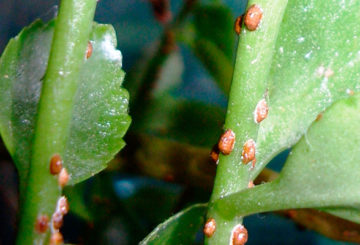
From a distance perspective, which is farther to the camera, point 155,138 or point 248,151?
point 155,138

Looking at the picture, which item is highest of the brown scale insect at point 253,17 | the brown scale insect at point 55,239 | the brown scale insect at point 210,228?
the brown scale insect at point 253,17

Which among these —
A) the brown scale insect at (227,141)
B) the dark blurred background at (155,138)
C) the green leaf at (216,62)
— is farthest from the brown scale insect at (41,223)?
the green leaf at (216,62)

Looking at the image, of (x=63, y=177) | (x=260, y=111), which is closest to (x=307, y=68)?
(x=260, y=111)

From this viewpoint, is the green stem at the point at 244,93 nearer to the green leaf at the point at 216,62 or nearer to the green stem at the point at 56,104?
the green stem at the point at 56,104

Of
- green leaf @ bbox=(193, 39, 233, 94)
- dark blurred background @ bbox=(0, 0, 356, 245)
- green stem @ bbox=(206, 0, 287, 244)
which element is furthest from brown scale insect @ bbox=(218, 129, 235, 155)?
green leaf @ bbox=(193, 39, 233, 94)

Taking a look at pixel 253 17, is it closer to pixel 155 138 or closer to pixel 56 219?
pixel 56 219

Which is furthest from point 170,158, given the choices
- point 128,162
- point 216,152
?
point 216,152
